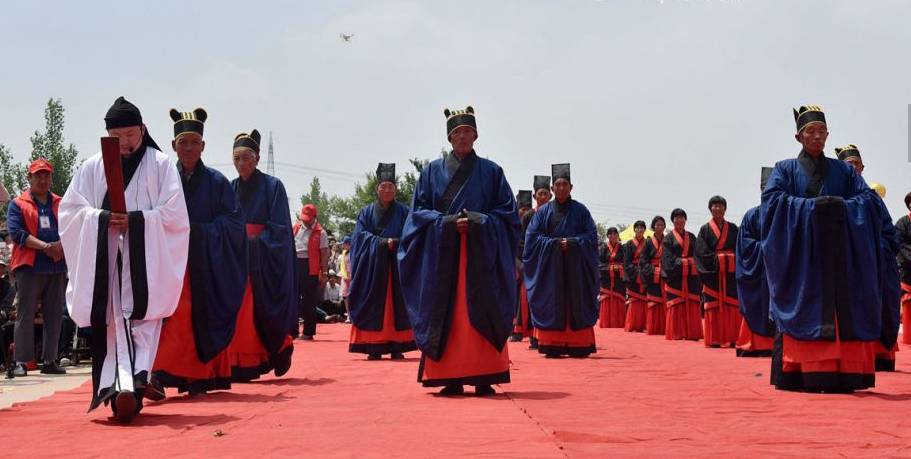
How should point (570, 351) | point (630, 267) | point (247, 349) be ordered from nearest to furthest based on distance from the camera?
point (247, 349)
point (570, 351)
point (630, 267)

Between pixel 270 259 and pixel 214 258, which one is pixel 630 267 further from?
pixel 214 258

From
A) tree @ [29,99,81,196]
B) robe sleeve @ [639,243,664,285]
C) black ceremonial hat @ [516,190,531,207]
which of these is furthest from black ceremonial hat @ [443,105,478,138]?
tree @ [29,99,81,196]

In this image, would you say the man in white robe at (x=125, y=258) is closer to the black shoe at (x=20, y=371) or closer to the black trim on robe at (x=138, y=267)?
the black trim on robe at (x=138, y=267)

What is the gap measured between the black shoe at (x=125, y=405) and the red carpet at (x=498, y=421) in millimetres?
72

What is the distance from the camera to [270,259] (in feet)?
31.2

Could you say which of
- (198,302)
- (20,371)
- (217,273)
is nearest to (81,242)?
(198,302)

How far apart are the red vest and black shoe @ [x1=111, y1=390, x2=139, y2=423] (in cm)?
465

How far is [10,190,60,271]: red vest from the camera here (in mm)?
10523

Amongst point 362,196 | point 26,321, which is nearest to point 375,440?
point 26,321

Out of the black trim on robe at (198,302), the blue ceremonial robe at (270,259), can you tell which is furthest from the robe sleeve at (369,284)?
the black trim on robe at (198,302)

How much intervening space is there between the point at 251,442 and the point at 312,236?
12.9 meters

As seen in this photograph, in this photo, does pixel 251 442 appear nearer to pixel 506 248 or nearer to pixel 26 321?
pixel 506 248

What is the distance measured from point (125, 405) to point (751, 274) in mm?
7470

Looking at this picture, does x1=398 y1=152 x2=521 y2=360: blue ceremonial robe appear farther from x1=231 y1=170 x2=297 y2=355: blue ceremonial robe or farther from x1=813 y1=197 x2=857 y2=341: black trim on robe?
x1=813 y1=197 x2=857 y2=341: black trim on robe
